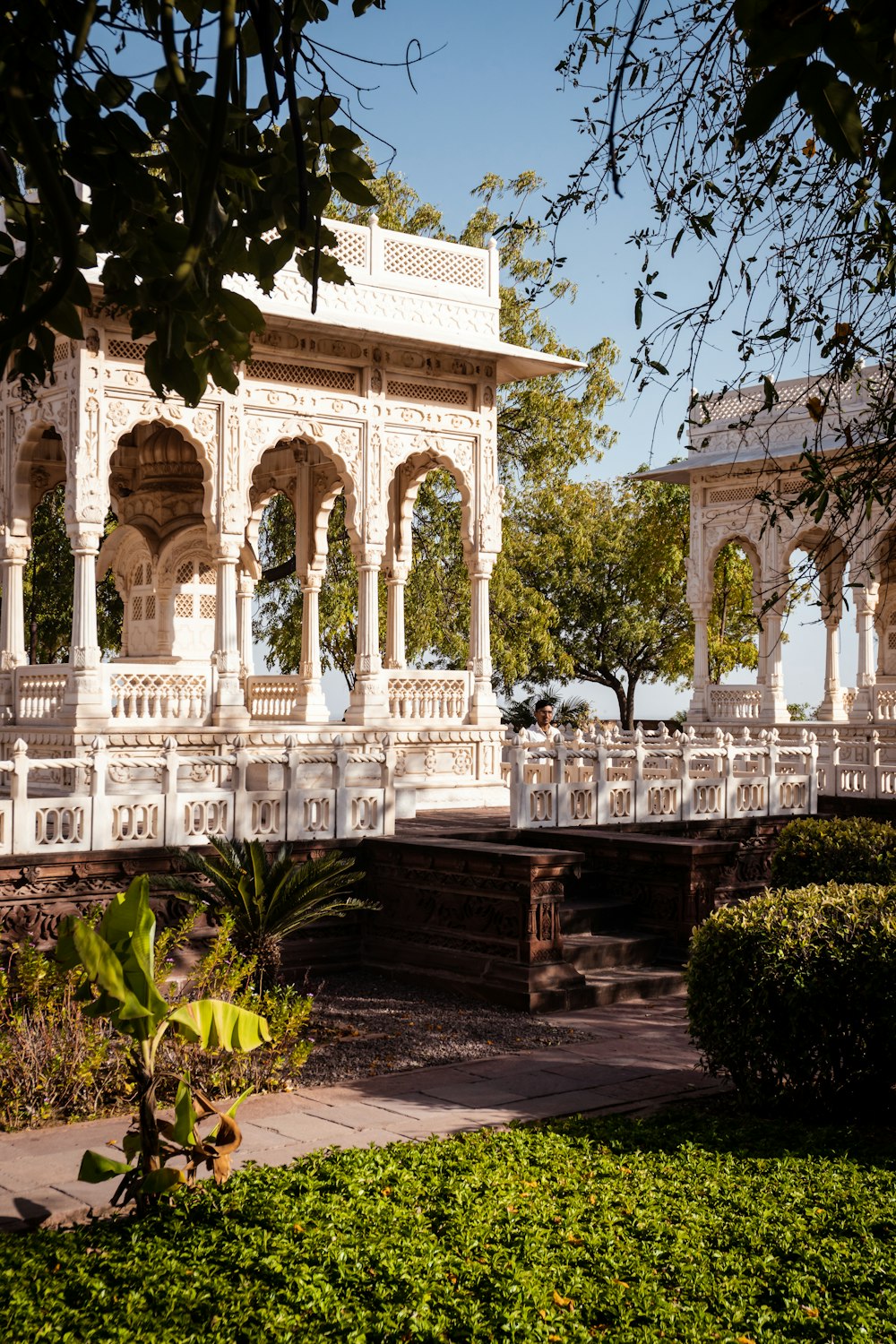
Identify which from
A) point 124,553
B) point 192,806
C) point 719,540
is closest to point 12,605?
point 124,553

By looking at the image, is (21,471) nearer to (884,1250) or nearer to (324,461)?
(324,461)

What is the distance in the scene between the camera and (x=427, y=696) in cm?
1766

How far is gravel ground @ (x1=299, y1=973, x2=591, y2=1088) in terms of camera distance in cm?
876

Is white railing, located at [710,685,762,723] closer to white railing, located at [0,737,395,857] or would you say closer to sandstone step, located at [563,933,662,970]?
white railing, located at [0,737,395,857]

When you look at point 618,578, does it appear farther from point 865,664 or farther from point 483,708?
point 483,708

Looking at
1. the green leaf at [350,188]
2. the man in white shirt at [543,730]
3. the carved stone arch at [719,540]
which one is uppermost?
the carved stone arch at [719,540]

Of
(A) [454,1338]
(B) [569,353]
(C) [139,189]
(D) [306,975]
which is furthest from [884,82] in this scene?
(B) [569,353]

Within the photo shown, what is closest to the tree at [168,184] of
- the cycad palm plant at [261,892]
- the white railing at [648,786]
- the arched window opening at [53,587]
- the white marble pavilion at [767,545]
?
the cycad palm plant at [261,892]

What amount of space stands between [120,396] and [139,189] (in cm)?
1063

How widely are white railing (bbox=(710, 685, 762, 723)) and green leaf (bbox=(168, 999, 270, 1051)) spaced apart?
20323mm

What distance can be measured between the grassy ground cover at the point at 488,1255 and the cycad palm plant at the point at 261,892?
3672 mm

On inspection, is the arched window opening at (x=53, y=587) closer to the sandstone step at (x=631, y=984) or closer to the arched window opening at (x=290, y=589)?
the arched window opening at (x=290, y=589)

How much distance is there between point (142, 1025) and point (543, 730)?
11.1 meters

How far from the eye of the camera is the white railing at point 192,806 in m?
10.3
